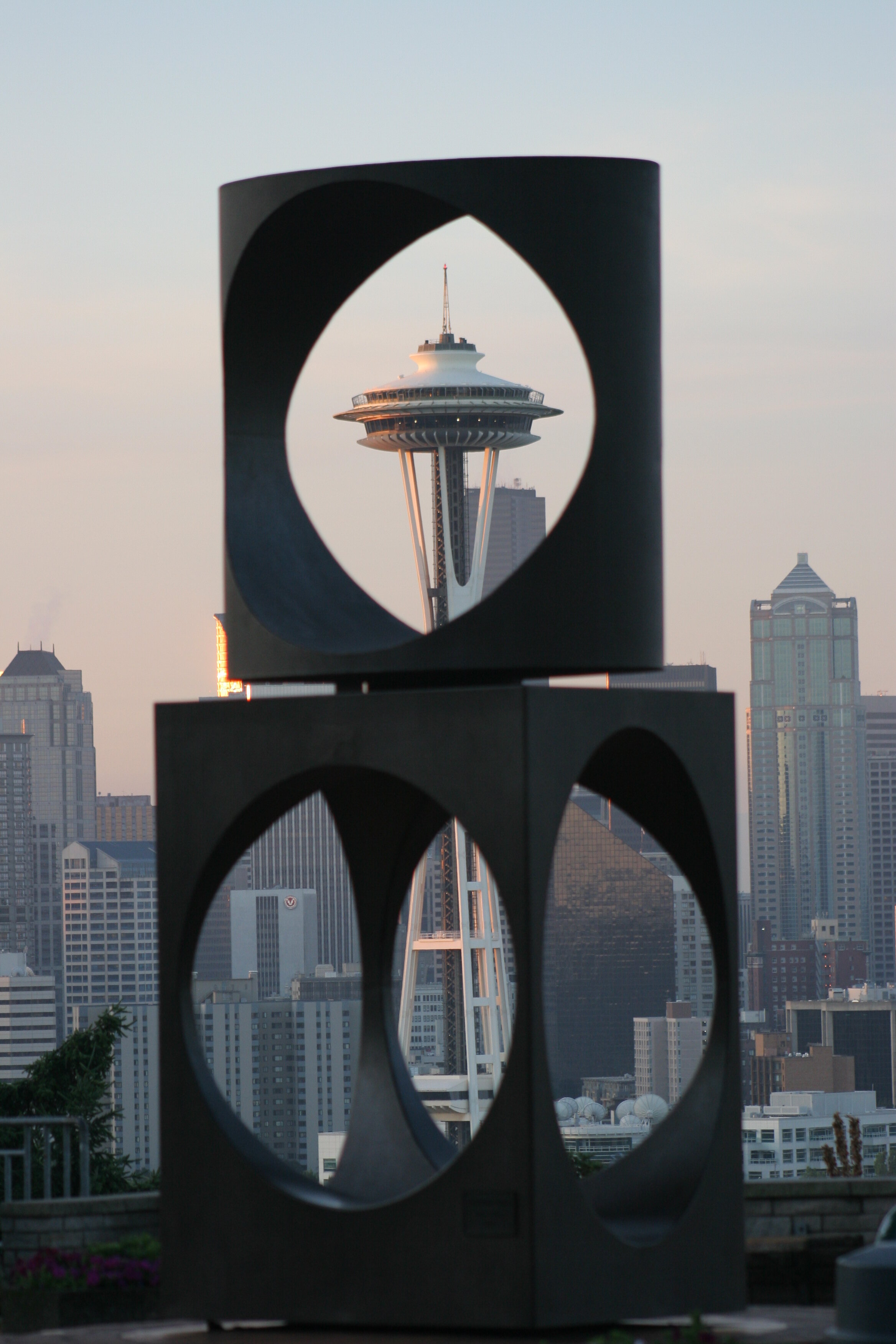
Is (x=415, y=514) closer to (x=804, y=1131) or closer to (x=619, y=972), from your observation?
(x=804, y=1131)

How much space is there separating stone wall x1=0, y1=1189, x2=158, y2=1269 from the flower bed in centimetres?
9

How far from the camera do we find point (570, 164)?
10.1m

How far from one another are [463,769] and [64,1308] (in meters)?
3.35

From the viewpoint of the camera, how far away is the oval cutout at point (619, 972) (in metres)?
151

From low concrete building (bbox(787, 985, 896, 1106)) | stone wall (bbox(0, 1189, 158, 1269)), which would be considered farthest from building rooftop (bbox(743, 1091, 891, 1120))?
stone wall (bbox(0, 1189, 158, 1269))

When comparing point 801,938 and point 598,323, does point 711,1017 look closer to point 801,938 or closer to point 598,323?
point 598,323

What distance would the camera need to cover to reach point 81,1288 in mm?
10570

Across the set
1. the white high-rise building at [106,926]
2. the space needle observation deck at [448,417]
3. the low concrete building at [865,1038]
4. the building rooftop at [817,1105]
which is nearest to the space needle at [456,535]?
the space needle observation deck at [448,417]

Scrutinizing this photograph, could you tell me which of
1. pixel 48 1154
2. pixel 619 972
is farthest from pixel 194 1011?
pixel 619 972

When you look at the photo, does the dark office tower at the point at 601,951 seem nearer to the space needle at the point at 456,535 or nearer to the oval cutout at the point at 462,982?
the oval cutout at the point at 462,982

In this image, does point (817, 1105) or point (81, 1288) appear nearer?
point (81, 1288)

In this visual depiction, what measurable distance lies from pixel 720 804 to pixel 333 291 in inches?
124

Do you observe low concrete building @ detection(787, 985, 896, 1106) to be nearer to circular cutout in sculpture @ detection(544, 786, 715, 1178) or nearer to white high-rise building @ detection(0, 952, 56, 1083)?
circular cutout in sculpture @ detection(544, 786, 715, 1178)

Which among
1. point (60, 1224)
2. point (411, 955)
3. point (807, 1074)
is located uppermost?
point (60, 1224)
